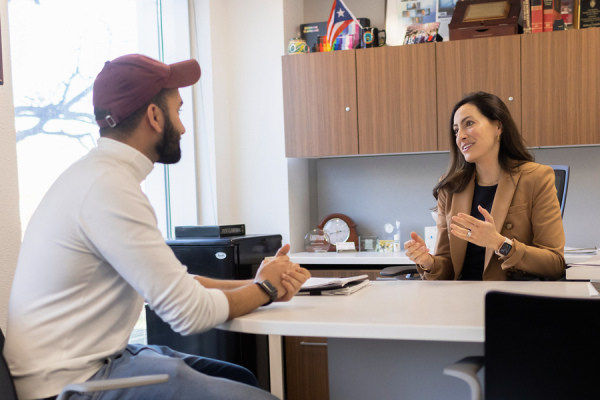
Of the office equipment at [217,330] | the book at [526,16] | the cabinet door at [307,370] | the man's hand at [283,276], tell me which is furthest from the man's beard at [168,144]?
the book at [526,16]

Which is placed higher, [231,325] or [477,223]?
[477,223]

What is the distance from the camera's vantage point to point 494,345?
4.05 feet

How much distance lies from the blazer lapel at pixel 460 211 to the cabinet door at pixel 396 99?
1236 mm

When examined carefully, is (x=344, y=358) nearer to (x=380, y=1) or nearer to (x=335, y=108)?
(x=335, y=108)

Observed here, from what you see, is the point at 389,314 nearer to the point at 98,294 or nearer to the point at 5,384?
the point at 98,294

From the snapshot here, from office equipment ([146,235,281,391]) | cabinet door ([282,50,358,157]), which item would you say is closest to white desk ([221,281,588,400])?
office equipment ([146,235,281,391])

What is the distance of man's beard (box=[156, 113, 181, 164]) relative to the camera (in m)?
1.71

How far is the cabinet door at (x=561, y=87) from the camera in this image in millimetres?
3547

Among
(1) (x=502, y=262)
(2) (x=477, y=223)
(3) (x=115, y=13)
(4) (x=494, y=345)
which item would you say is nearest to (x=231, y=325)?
(4) (x=494, y=345)

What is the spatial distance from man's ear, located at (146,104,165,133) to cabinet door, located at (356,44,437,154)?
7.93 ft

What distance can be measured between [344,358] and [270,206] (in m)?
2.30

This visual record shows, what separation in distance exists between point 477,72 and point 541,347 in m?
2.85

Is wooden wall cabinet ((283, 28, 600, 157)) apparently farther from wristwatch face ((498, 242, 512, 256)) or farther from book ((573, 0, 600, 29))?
wristwatch face ((498, 242, 512, 256))

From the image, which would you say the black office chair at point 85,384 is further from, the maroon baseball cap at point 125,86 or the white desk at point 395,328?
the maroon baseball cap at point 125,86
